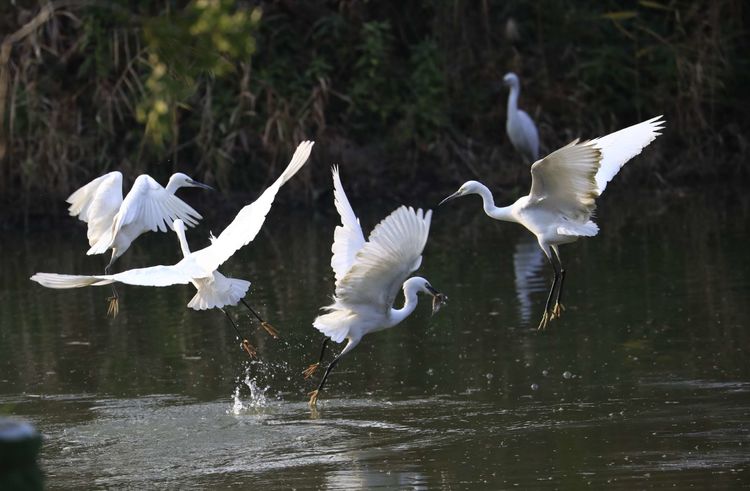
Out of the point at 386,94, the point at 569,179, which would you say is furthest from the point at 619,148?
the point at 386,94

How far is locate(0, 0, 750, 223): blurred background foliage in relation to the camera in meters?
18.1

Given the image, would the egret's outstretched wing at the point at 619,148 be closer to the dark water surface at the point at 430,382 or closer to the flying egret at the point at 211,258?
the dark water surface at the point at 430,382

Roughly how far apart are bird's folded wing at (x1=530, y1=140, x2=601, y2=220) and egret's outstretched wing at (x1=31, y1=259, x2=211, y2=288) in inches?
84.5

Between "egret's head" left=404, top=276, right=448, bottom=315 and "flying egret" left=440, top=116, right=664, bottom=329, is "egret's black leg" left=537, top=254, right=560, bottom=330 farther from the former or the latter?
"egret's head" left=404, top=276, right=448, bottom=315

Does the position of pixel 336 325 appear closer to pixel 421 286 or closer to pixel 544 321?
pixel 421 286

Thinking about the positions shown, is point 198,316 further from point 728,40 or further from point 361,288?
point 728,40

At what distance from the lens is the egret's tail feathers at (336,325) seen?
26.0 ft

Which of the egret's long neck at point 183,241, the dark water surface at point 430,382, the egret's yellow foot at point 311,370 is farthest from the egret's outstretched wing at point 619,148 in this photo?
the egret's long neck at point 183,241

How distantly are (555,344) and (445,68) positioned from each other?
1159cm

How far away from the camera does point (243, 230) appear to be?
7.35 metres

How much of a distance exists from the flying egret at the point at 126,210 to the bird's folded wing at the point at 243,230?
1.65 m

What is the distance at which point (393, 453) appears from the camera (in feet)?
21.8

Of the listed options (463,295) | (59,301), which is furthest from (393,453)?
(59,301)

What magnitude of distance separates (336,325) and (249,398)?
0.74m
